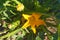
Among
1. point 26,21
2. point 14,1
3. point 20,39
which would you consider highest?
point 14,1

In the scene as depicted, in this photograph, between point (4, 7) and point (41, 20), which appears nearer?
point (41, 20)

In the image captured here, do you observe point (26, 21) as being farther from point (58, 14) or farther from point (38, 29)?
point (58, 14)

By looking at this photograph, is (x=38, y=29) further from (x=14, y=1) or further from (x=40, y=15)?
(x=14, y=1)

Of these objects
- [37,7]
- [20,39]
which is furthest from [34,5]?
[20,39]

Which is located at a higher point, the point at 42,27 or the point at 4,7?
the point at 4,7

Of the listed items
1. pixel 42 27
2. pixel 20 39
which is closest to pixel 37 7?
pixel 42 27

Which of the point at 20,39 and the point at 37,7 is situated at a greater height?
the point at 37,7

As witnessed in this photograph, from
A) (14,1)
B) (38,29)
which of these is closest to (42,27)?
(38,29)

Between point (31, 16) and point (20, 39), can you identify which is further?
point (20, 39)
